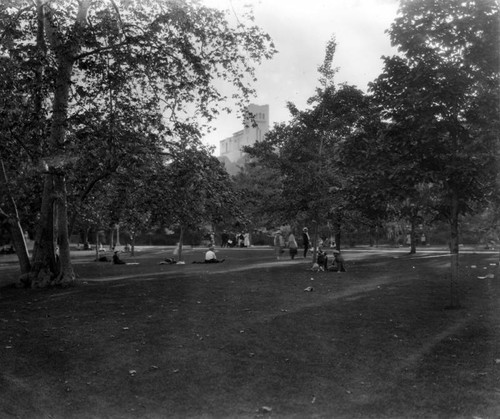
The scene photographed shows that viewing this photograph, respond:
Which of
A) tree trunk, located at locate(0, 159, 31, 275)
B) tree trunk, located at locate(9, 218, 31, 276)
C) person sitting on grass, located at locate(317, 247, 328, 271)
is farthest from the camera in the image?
person sitting on grass, located at locate(317, 247, 328, 271)

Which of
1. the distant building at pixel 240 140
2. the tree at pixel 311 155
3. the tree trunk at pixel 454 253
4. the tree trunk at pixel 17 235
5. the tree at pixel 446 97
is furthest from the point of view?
the distant building at pixel 240 140

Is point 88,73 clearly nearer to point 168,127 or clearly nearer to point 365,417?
point 168,127

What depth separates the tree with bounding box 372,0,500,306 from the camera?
35.1ft

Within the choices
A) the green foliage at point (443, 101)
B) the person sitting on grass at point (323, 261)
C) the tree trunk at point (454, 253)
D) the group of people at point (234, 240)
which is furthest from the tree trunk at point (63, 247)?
the group of people at point (234, 240)

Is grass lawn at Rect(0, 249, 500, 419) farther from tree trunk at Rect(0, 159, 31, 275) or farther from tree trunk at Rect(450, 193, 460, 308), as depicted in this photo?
tree trunk at Rect(0, 159, 31, 275)

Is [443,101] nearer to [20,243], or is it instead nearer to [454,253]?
[454,253]

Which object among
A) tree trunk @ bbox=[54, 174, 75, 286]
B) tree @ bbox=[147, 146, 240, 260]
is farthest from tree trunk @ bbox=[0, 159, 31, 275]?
tree @ bbox=[147, 146, 240, 260]

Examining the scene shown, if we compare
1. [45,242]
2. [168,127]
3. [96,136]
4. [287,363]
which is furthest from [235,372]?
[45,242]

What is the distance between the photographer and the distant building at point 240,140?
91881 millimetres

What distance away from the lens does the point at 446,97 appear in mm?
11219

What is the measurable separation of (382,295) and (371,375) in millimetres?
6956

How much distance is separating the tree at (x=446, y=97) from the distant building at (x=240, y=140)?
71.2 metres

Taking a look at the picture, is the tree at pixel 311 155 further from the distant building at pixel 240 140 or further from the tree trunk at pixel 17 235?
the distant building at pixel 240 140

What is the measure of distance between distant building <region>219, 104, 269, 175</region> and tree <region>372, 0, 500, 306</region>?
71248 mm
